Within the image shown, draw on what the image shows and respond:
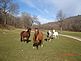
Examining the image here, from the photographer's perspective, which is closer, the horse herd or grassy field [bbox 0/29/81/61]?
grassy field [bbox 0/29/81/61]

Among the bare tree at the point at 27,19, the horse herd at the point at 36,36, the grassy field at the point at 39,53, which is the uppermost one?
the bare tree at the point at 27,19

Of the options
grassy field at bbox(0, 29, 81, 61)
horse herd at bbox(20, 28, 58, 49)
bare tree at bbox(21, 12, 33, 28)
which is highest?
bare tree at bbox(21, 12, 33, 28)

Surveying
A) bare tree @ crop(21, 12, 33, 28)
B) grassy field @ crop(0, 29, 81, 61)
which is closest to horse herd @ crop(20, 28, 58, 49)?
grassy field @ crop(0, 29, 81, 61)

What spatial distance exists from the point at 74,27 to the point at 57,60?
8953cm

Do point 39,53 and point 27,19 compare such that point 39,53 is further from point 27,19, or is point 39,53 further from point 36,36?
point 27,19

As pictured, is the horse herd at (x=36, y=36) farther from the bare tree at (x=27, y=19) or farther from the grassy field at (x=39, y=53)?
the bare tree at (x=27, y=19)

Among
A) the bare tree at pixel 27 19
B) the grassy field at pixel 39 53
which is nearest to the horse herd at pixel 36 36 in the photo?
the grassy field at pixel 39 53

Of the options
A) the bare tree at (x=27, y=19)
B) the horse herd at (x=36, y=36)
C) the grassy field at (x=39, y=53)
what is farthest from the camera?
the bare tree at (x=27, y=19)

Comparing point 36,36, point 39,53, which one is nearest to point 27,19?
point 36,36

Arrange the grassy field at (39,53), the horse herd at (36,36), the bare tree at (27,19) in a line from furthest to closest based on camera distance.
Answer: the bare tree at (27,19) < the horse herd at (36,36) < the grassy field at (39,53)

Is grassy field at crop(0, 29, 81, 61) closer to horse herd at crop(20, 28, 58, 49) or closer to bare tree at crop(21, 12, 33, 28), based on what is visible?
horse herd at crop(20, 28, 58, 49)

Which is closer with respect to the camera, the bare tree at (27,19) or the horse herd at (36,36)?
the horse herd at (36,36)

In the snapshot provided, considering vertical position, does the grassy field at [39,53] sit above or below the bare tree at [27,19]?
below

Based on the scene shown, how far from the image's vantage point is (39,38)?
21.0 metres
